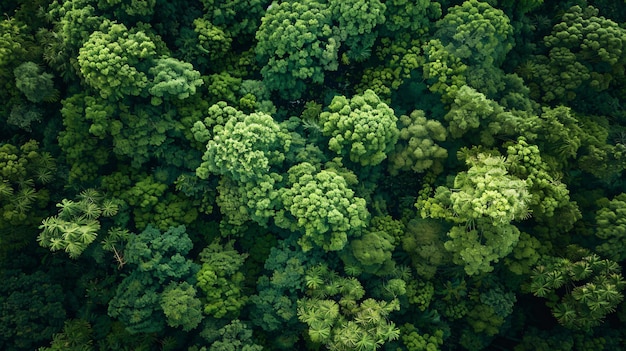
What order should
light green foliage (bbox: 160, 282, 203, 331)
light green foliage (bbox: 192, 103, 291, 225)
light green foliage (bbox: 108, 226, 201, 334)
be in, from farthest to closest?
light green foliage (bbox: 108, 226, 201, 334) → light green foliage (bbox: 192, 103, 291, 225) → light green foliage (bbox: 160, 282, 203, 331)

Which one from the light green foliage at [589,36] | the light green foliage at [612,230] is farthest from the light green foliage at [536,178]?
the light green foliage at [589,36]

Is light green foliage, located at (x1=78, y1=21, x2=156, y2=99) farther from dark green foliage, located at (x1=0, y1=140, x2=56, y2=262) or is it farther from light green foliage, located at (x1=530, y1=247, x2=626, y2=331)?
light green foliage, located at (x1=530, y1=247, x2=626, y2=331)

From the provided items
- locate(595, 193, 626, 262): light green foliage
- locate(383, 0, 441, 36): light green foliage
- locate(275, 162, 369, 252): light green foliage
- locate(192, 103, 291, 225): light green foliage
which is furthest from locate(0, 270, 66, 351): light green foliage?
locate(595, 193, 626, 262): light green foliage

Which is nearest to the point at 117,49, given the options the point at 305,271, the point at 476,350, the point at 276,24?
the point at 276,24

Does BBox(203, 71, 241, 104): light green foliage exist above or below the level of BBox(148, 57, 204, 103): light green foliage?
below

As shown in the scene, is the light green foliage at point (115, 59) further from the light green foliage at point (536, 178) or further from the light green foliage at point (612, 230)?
the light green foliage at point (612, 230)

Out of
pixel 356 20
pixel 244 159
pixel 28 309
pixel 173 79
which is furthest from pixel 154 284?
pixel 356 20
